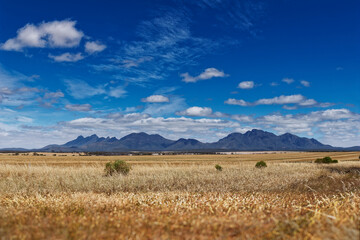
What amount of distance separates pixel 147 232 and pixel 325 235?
1779 mm

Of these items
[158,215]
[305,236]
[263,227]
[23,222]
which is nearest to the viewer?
[305,236]

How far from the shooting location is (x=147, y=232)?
298cm

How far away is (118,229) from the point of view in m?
3.04

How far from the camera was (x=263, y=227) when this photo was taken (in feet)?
10.3

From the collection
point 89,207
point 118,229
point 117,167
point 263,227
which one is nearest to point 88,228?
point 118,229

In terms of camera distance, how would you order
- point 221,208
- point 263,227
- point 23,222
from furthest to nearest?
point 221,208, point 23,222, point 263,227

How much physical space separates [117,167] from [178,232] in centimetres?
2712

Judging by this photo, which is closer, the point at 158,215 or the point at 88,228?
the point at 88,228

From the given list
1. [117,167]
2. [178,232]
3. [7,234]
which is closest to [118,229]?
[178,232]

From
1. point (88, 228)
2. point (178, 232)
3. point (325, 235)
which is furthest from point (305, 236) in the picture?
point (88, 228)

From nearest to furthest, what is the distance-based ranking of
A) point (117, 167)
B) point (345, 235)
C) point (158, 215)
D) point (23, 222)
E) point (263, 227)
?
1. point (345, 235)
2. point (263, 227)
3. point (23, 222)
4. point (158, 215)
5. point (117, 167)

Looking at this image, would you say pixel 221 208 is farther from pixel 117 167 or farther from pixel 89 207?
pixel 117 167

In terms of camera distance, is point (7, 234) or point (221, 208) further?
point (221, 208)

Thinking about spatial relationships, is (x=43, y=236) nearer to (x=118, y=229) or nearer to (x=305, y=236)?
(x=118, y=229)
